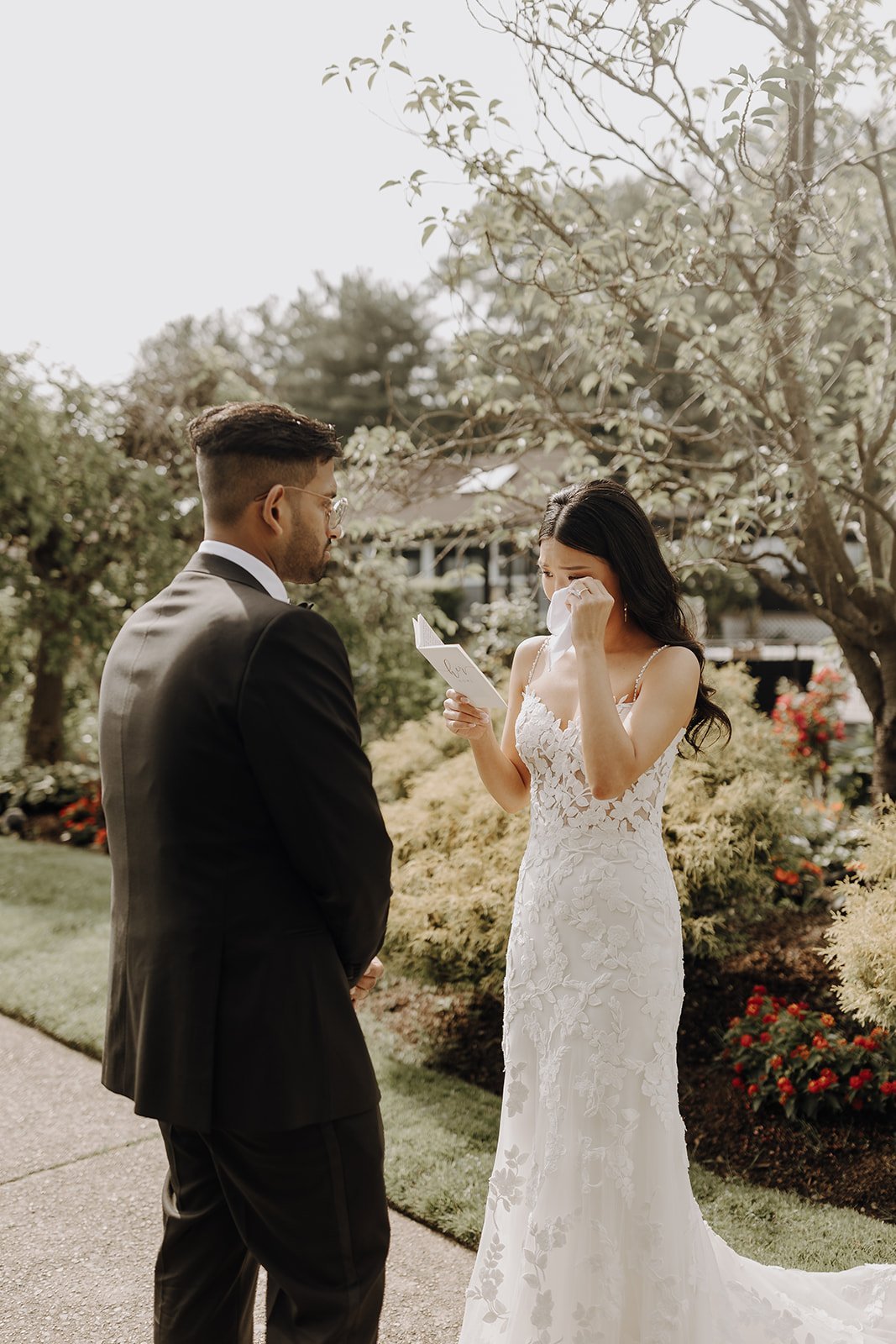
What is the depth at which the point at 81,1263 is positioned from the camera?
10.2ft

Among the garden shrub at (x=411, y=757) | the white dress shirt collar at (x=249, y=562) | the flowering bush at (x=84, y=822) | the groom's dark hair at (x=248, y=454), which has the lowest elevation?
the flowering bush at (x=84, y=822)

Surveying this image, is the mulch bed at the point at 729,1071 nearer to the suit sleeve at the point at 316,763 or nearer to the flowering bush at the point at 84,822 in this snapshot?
the suit sleeve at the point at 316,763

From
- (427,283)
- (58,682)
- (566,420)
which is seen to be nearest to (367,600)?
(58,682)

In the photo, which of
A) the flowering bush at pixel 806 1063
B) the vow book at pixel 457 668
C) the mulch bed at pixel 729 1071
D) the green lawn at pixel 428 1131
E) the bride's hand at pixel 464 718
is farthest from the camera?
the flowering bush at pixel 806 1063

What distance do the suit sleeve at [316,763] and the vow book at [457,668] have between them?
69 centimetres

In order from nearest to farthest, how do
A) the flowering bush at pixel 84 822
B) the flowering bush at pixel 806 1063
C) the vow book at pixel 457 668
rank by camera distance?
1. the vow book at pixel 457 668
2. the flowering bush at pixel 806 1063
3. the flowering bush at pixel 84 822

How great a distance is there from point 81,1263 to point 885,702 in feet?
14.1

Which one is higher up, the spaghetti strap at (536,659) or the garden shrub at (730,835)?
the spaghetti strap at (536,659)

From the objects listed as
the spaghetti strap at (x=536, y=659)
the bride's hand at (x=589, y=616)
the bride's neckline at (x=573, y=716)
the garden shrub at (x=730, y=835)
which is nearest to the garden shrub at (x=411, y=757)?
the garden shrub at (x=730, y=835)

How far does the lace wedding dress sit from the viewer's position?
236 cm

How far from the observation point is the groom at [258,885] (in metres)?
1.75

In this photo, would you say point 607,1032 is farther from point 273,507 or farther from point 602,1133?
point 273,507

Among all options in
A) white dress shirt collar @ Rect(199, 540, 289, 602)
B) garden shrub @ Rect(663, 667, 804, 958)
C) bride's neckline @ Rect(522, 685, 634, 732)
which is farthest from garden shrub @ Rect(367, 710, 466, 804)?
white dress shirt collar @ Rect(199, 540, 289, 602)

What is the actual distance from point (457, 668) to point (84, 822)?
325 inches
